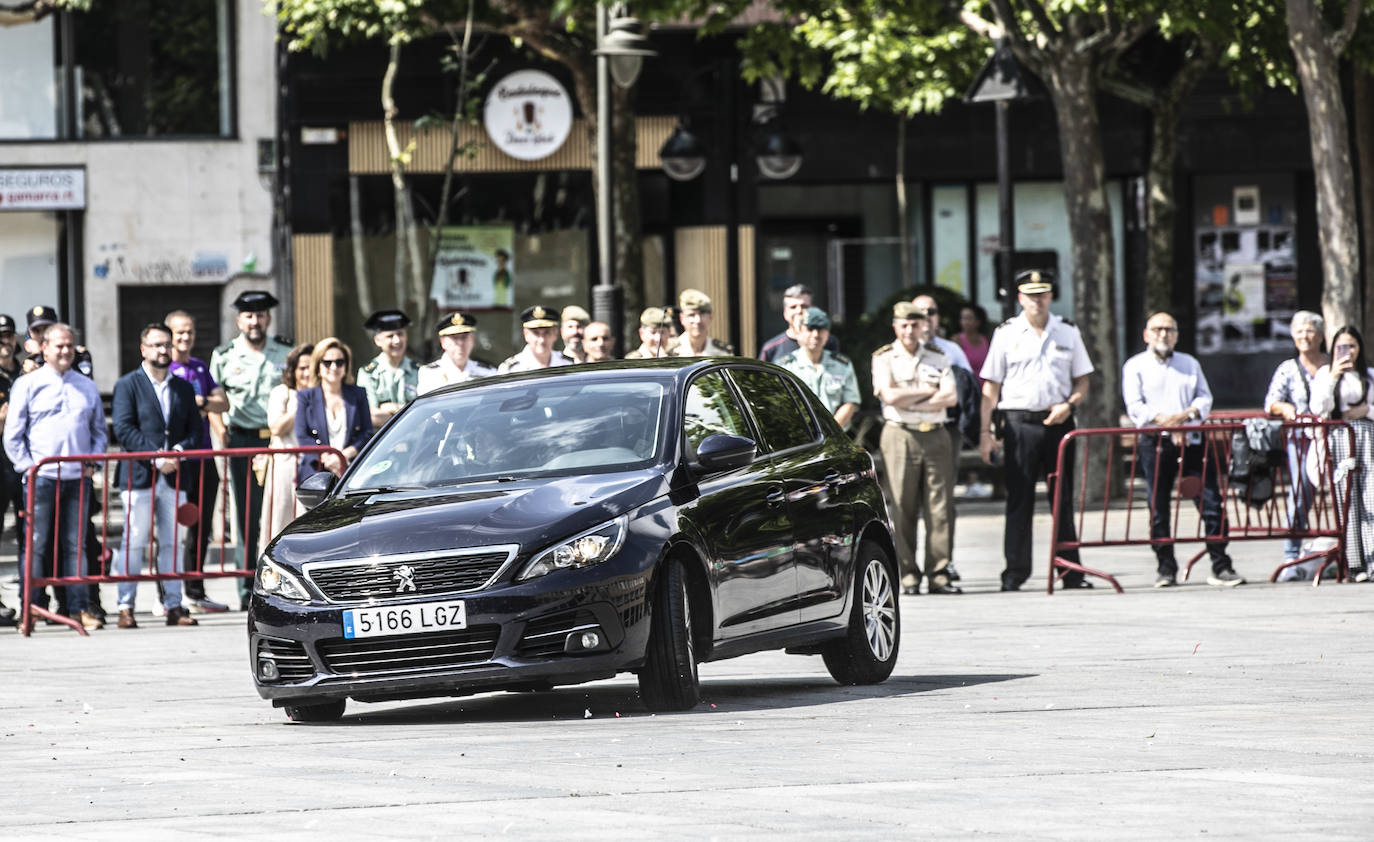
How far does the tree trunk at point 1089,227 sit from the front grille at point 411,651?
48.0ft

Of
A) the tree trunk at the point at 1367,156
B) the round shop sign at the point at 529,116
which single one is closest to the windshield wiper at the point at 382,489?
the round shop sign at the point at 529,116

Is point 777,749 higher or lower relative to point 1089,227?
lower

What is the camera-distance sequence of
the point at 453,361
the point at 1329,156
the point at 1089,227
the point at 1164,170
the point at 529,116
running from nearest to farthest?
the point at 453,361
the point at 1329,156
the point at 1089,227
the point at 1164,170
the point at 529,116

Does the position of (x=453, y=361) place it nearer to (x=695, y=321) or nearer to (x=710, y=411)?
(x=695, y=321)

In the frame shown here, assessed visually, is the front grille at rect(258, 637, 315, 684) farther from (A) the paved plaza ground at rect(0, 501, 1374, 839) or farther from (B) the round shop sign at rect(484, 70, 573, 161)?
(B) the round shop sign at rect(484, 70, 573, 161)

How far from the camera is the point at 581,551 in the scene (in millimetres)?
9422

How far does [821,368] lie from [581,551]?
22.1 ft

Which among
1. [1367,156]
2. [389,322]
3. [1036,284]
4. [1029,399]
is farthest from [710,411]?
[1367,156]

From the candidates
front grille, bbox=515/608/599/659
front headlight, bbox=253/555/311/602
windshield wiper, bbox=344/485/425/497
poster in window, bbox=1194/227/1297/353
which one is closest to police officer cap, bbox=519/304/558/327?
windshield wiper, bbox=344/485/425/497

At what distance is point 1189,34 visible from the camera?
92.2 ft

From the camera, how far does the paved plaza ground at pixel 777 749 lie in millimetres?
7043

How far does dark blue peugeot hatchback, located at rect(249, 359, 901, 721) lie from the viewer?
9406 mm

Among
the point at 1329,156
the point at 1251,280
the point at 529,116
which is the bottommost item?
the point at 1251,280

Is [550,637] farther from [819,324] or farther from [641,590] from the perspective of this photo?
[819,324]
